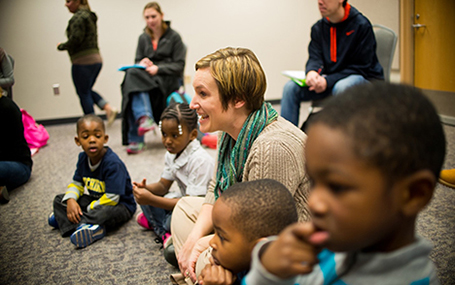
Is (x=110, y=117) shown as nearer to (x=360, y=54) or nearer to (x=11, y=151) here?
(x=11, y=151)

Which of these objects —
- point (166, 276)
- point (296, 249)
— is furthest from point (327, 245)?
point (166, 276)

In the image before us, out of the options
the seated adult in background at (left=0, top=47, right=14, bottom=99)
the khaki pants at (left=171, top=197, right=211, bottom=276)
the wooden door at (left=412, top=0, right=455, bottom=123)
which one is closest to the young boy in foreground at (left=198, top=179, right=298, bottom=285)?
→ the khaki pants at (left=171, top=197, right=211, bottom=276)

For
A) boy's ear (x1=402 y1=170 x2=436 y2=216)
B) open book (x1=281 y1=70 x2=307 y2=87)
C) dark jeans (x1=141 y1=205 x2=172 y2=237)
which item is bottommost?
dark jeans (x1=141 y1=205 x2=172 y2=237)

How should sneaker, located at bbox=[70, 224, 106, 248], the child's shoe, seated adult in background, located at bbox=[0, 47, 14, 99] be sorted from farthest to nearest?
1. seated adult in background, located at bbox=[0, 47, 14, 99]
2. sneaker, located at bbox=[70, 224, 106, 248]
3. the child's shoe

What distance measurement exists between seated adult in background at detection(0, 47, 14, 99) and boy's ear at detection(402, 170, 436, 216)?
234 centimetres

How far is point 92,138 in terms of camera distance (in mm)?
2154

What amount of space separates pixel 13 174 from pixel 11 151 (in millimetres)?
178

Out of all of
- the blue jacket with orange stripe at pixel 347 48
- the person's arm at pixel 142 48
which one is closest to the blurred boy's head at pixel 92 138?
the blue jacket with orange stripe at pixel 347 48

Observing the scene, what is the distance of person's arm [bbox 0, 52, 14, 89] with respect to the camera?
2.29 meters

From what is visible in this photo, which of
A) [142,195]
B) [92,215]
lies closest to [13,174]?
[92,215]

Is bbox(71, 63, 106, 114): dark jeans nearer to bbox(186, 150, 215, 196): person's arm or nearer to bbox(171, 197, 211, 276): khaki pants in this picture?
bbox(186, 150, 215, 196): person's arm

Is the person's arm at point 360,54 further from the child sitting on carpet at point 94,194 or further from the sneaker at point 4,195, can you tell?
the sneaker at point 4,195

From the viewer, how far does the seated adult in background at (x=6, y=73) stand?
225cm

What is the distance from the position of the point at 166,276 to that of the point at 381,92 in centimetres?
140
